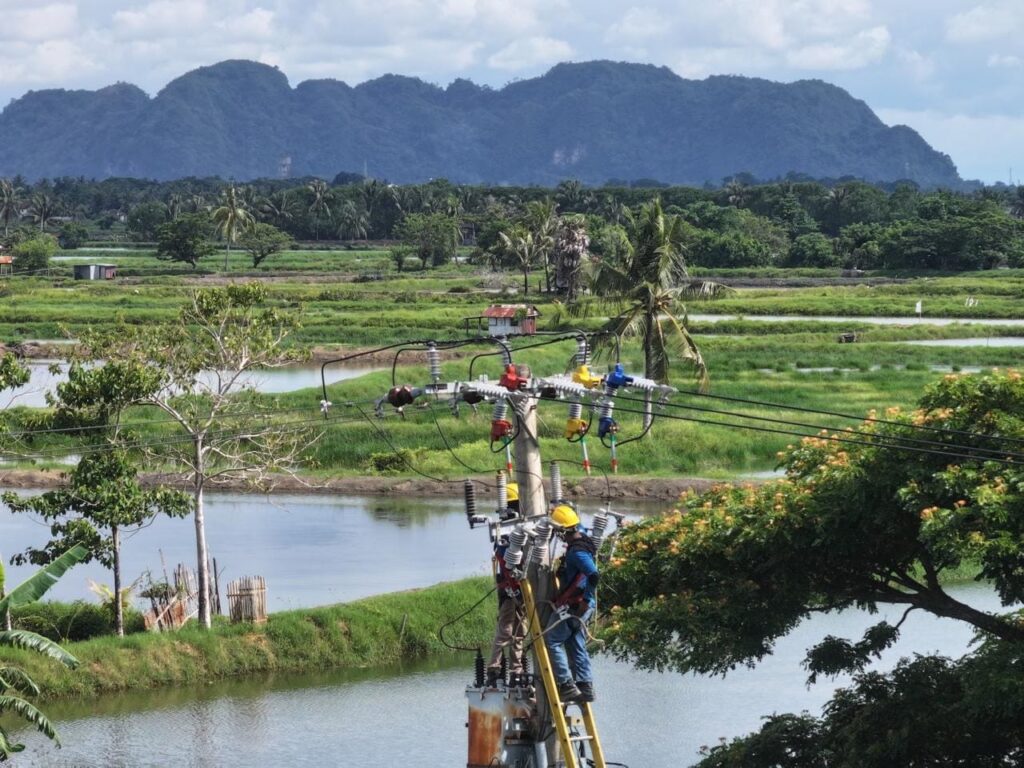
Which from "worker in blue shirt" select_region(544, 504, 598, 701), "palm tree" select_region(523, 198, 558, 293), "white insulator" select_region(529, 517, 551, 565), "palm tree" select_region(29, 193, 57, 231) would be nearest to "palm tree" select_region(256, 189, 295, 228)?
"palm tree" select_region(29, 193, 57, 231)

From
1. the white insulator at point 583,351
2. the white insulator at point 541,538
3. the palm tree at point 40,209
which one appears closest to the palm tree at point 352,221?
the palm tree at point 40,209

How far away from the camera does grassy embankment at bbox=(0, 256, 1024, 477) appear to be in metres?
46.2

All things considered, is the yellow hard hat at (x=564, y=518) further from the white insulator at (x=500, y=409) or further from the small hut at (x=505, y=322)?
the small hut at (x=505, y=322)

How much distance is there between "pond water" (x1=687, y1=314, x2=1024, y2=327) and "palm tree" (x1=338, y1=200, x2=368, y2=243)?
283ft

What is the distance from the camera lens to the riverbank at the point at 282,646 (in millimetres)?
26578

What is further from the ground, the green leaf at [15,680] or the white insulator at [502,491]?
the white insulator at [502,491]

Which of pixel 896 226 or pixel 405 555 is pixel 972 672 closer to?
pixel 405 555

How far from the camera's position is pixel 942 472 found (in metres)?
17.5

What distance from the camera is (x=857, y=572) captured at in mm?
19109

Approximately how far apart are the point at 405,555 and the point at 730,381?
2279cm

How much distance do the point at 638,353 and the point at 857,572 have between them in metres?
47.9

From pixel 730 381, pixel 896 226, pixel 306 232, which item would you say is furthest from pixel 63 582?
pixel 306 232

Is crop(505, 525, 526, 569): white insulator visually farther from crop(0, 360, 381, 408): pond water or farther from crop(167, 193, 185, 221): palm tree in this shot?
crop(167, 193, 185, 221): palm tree

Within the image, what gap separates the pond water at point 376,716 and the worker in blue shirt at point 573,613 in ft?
26.2
